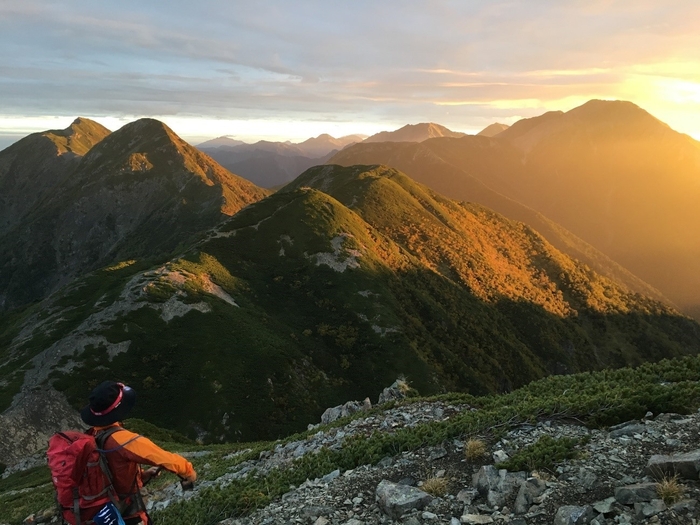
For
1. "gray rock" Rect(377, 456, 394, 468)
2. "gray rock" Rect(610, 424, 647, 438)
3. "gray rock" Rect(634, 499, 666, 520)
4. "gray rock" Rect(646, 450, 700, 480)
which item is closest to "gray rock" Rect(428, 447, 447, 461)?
"gray rock" Rect(377, 456, 394, 468)

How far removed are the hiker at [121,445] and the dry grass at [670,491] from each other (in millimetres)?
8344

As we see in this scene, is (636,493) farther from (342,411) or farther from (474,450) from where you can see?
(342,411)

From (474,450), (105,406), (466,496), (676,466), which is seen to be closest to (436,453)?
(474,450)

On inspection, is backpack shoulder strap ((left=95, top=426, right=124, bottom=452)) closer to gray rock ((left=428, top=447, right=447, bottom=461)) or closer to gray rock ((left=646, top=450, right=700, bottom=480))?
gray rock ((left=428, top=447, right=447, bottom=461))

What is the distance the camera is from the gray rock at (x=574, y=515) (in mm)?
7254

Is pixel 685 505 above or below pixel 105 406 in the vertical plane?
below

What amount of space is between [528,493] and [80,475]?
8.72 m

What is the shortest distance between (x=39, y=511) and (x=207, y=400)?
2382cm

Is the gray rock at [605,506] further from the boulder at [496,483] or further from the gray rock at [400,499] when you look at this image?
the gray rock at [400,499]

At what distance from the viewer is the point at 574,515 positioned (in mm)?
7344

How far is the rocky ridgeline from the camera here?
744 cm

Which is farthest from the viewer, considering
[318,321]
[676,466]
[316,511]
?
[318,321]

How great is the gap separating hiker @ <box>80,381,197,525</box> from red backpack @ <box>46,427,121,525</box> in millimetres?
106

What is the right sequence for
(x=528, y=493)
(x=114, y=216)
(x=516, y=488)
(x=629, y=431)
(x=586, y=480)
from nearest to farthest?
(x=528, y=493), (x=586, y=480), (x=516, y=488), (x=629, y=431), (x=114, y=216)
